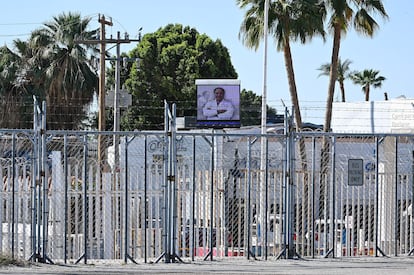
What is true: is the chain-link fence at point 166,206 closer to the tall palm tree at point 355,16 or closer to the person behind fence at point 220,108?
the tall palm tree at point 355,16

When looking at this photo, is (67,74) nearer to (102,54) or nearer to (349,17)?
(102,54)

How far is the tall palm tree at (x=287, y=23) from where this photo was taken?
3444cm

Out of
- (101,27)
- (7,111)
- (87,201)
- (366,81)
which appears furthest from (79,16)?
(87,201)

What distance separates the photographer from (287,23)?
1363 inches

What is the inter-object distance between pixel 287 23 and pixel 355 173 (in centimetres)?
2031

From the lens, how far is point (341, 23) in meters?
34.8

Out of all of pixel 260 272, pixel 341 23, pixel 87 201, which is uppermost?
pixel 341 23

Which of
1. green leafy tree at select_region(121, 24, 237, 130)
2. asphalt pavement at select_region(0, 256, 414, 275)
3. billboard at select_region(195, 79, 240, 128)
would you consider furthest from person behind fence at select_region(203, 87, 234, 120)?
asphalt pavement at select_region(0, 256, 414, 275)

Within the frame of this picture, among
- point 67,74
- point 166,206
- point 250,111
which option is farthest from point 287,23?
point 250,111

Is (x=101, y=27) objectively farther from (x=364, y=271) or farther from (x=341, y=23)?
(x=364, y=271)

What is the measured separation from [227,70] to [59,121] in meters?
15.9

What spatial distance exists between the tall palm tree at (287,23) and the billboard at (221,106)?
7847 mm

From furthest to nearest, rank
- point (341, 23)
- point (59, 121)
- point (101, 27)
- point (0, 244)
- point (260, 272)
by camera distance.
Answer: point (59, 121) → point (101, 27) → point (341, 23) → point (0, 244) → point (260, 272)

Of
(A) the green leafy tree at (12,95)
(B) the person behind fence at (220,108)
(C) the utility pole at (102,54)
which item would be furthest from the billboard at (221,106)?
(A) the green leafy tree at (12,95)
